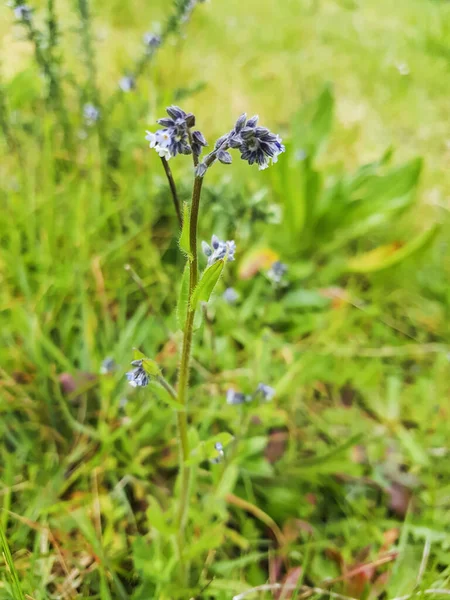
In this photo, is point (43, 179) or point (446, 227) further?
point (446, 227)

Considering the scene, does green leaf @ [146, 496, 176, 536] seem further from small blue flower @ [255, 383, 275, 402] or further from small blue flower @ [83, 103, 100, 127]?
small blue flower @ [83, 103, 100, 127]

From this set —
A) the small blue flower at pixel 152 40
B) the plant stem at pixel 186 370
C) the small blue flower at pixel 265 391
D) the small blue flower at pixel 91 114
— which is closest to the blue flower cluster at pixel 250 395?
the small blue flower at pixel 265 391

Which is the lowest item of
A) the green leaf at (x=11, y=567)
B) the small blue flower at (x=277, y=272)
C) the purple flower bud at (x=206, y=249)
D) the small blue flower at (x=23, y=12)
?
the green leaf at (x=11, y=567)

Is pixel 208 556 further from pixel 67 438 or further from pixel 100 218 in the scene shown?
pixel 100 218

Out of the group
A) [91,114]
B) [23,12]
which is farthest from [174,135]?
[91,114]

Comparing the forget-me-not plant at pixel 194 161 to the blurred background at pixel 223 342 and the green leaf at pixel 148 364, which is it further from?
the blurred background at pixel 223 342

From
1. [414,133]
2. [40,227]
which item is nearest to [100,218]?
[40,227]

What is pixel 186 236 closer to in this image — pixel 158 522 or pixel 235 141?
pixel 235 141
